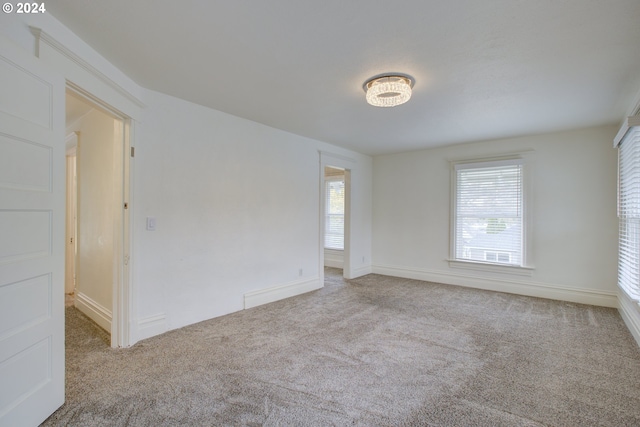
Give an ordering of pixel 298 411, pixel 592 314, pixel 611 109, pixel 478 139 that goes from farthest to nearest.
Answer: pixel 478 139
pixel 592 314
pixel 611 109
pixel 298 411

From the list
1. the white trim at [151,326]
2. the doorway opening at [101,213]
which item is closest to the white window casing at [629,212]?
the white trim at [151,326]

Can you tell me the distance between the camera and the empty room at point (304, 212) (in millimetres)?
1728

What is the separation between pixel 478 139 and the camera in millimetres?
4750

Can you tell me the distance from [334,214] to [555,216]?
414 centimetres

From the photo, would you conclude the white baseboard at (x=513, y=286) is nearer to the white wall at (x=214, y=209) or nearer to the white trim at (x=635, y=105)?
the white wall at (x=214, y=209)

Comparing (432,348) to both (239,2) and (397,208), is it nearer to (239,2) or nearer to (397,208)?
(239,2)

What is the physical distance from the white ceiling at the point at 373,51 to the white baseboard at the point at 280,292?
7.61ft

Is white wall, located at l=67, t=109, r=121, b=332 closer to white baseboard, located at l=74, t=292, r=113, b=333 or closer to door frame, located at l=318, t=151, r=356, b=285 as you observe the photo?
white baseboard, located at l=74, t=292, r=113, b=333

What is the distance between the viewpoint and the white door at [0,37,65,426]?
1.47m

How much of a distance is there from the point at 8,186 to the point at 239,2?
156 cm

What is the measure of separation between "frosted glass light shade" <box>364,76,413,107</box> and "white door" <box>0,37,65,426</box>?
2.24 meters

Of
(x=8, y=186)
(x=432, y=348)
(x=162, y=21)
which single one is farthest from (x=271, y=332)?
(x=162, y=21)

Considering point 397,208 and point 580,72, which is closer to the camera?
point 580,72

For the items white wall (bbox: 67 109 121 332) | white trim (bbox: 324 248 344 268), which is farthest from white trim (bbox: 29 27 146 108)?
white trim (bbox: 324 248 344 268)
